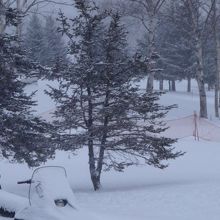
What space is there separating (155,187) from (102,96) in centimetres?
276

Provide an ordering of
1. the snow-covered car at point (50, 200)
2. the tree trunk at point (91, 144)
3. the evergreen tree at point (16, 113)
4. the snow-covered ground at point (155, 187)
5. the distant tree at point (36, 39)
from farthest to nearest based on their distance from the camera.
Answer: the distant tree at point (36, 39), the tree trunk at point (91, 144), the evergreen tree at point (16, 113), the snow-covered ground at point (155, 187), the snow-covered car at point (50, 200)

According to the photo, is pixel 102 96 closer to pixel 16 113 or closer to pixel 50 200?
pixel 16 113

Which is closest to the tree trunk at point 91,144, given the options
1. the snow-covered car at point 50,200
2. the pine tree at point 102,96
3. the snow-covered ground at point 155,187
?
the pine tree at point 102,96

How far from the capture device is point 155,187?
14430 mm

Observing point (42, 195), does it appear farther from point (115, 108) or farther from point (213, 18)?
point (213, 18)

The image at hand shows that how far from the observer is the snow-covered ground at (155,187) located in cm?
1056

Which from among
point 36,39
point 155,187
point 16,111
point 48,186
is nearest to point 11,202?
point 48,186

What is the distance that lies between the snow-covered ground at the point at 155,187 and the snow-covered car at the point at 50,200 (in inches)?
15.7

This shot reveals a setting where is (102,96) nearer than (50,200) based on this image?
No

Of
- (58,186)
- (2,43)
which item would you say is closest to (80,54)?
(2,43)

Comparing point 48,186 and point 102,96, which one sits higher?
point 102,96

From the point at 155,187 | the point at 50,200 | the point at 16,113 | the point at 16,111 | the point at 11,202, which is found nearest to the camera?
the point at 50,200

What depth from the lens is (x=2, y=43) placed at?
12469 mm

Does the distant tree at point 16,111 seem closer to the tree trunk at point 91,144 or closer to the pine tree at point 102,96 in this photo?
the pine tree at point 102,96
